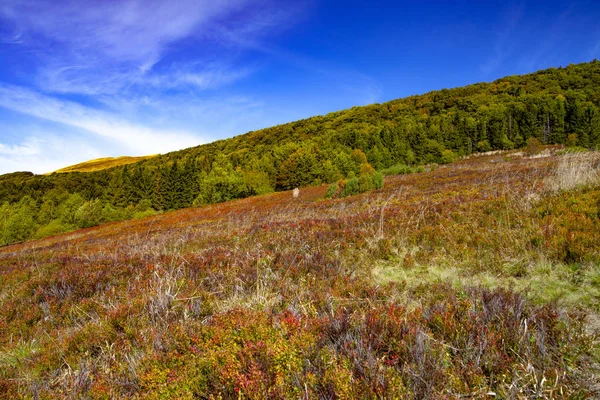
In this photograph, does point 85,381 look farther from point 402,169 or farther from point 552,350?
point 402,169

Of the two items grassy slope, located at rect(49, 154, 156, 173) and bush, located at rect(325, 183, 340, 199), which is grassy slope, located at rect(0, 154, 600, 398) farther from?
grassy slope, located at rect(49, 154, 156, 173)

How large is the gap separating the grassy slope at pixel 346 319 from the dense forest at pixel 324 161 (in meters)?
34.9

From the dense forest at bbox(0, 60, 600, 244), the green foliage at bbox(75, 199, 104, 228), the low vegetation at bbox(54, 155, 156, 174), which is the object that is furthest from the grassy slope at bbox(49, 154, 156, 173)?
the green foliage at bbox(75, 199, 104, 228)

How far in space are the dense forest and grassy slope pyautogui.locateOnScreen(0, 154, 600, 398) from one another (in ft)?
115

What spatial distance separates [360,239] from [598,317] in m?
3.45

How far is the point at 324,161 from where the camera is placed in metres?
53.4

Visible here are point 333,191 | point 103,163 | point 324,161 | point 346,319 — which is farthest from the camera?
point 103,163

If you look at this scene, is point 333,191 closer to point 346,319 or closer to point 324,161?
point 346,319

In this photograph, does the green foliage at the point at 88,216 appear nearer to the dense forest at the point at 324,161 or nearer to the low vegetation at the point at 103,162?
the dense forest at the point at 324,161

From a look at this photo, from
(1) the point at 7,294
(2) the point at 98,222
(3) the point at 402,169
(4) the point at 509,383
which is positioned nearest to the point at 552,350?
(4) the point at 509,383

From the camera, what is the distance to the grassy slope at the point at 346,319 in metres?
1.79

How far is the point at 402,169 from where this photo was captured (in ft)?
104

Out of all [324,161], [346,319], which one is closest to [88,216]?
[324,161]

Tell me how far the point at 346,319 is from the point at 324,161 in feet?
170
